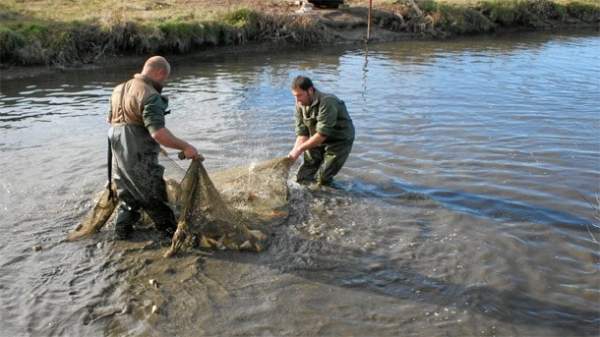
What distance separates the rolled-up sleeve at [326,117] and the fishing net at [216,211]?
2.51 ft

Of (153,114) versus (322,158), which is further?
(322,158)

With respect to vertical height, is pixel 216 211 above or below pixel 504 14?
below

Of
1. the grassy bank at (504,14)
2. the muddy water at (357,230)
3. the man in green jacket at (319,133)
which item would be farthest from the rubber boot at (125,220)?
the grassy bank at (504,14)

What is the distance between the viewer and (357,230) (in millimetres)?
7395

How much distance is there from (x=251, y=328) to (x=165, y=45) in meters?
16.2

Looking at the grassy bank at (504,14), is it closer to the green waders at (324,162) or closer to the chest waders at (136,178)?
the green waders at (324,162)

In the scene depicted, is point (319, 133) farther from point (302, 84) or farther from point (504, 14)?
point (504, 14)

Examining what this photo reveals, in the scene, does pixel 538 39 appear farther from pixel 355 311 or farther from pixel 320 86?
pixel 355 311

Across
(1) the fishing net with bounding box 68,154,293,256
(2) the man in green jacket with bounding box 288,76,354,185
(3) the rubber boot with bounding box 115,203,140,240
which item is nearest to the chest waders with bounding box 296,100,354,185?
(2) the man in green jacket with bounding box 288,76,354,185

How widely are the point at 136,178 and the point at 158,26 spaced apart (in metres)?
14.2

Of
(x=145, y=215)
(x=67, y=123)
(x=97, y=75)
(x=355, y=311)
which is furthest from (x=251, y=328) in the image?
(x=97, y=75)

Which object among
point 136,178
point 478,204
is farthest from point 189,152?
point 478,204

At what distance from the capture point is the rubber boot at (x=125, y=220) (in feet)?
22.5

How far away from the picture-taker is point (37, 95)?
1471 cm
